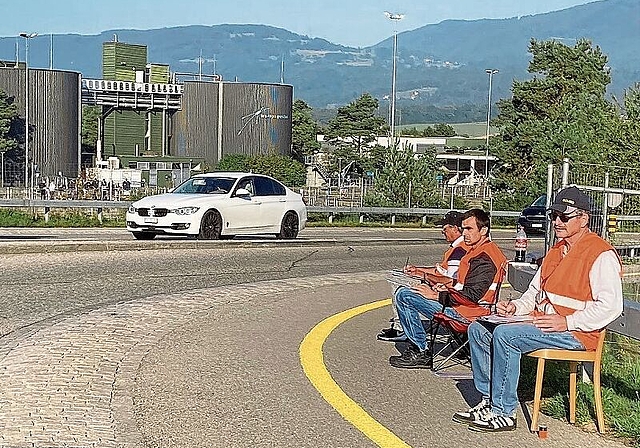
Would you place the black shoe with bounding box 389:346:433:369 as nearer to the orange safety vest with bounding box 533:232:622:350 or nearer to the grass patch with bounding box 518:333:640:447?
the grass patch with bounding box 518:333:640:447

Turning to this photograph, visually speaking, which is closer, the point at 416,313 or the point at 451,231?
the point at 416,313

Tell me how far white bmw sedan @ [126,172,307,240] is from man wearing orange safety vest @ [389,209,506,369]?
1255 cm

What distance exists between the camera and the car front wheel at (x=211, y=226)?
2131 cm

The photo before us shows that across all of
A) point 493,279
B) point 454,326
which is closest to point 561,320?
point 454,326

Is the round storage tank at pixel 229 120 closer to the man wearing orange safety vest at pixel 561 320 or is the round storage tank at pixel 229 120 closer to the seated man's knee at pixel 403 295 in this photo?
the seated man's knee at pixel 403 295

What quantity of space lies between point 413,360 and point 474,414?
196cm

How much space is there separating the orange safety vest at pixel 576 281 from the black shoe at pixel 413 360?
183cm

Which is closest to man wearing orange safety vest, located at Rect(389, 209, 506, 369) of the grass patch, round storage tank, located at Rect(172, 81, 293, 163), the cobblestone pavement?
the grass patch

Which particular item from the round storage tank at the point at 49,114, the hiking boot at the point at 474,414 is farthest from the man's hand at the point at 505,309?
the round storage tank at the point at 49,114

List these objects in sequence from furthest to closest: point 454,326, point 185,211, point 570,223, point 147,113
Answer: point 147,113 < point 185,211 < point 454,326 < point 570,223

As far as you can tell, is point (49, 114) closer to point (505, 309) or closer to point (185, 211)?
point (185, 211)

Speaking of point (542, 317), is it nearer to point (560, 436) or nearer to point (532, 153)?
point (560, 436)

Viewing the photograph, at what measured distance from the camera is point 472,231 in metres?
A: 8.71

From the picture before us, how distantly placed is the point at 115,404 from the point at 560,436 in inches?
116
